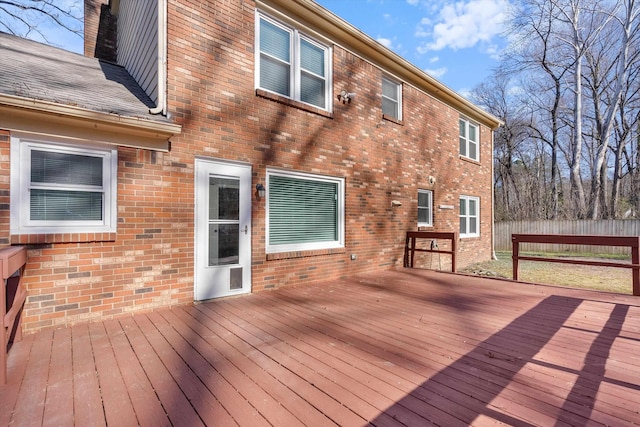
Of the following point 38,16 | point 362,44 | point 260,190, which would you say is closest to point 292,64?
point 362,44

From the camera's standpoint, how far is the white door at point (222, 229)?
4520mm

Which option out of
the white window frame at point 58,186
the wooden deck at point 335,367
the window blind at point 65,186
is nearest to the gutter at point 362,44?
the white window frame at point 58,186

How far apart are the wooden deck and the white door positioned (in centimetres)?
45

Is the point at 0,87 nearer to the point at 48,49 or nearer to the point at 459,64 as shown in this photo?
the point at 48,49

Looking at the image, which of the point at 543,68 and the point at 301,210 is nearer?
the point at 301,210

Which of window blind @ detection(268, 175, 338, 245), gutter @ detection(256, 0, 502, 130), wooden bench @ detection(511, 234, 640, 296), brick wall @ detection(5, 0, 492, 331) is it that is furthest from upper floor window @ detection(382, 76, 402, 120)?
wooden bench @ detection(511, 234, 640, 296)

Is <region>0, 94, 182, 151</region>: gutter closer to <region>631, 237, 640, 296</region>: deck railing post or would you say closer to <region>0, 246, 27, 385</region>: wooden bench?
<region>0, 246, 27, 385</region>: wooden bench

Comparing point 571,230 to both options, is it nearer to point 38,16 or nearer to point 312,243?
point 312,243

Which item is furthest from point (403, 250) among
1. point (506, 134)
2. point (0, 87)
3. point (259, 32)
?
point (506, 134)

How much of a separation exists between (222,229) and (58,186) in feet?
6.54

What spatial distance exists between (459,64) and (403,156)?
984cm

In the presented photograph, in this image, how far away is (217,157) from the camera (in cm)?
464

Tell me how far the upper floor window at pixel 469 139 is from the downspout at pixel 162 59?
947cm

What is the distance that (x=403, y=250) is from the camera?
26.0 ft
